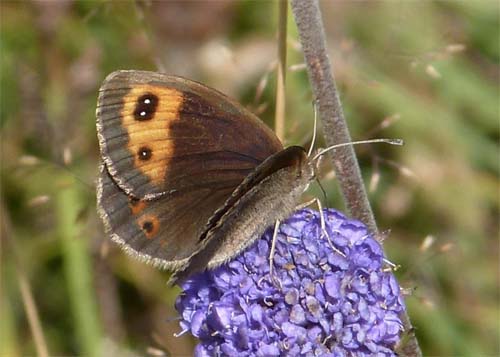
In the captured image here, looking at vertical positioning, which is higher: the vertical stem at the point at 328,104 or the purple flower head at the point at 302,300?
the vertical stem at the point at 328,104

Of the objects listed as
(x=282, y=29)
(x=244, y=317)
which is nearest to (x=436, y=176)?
(x=282, y=29)

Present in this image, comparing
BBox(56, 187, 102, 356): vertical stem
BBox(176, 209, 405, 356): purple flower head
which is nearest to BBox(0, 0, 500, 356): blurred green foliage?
BBox(56, 187, 102, 356): vertical stem

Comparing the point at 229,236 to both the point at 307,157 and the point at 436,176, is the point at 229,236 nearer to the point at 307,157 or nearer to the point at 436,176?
the point at 307,157

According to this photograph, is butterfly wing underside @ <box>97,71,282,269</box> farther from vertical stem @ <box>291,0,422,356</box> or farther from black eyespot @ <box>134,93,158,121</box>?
vertical stem @ <box>291,0,422,356</box>

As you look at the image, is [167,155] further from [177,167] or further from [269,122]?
[269,122]

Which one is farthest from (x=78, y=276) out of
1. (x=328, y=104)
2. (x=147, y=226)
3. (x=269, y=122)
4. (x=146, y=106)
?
(x=328, y=104)

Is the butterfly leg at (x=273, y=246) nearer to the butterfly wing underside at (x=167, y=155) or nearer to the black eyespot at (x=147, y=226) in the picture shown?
the butterfly wing underside at (x=167, y=155)

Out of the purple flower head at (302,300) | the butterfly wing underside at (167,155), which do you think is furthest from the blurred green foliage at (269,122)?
the purple flower head at (302,300)
